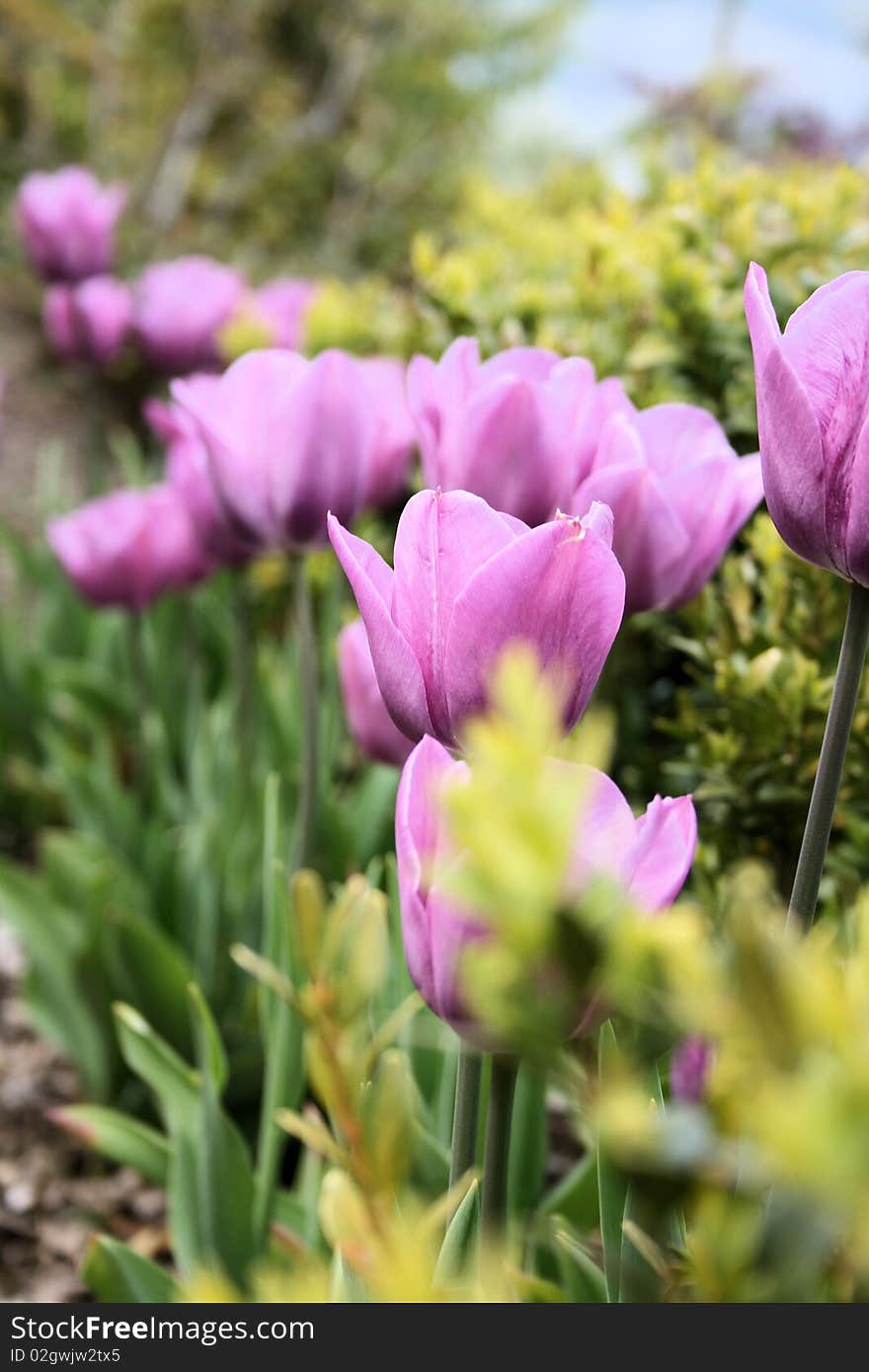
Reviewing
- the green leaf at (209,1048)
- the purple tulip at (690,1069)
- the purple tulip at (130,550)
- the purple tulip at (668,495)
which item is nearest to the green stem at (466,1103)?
the purple tulip at (690,1069)

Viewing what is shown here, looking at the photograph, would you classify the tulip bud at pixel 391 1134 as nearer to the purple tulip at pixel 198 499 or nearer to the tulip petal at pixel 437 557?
the tulip petal at pixel 437 557

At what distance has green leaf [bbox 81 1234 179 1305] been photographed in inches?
46.7

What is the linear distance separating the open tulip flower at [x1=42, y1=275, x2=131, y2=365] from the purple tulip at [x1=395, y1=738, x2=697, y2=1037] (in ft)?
8.17

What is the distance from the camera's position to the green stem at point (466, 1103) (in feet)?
2.16

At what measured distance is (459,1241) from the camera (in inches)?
27.1

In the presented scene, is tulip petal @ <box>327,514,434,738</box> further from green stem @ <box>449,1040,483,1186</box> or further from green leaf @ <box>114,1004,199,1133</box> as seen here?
green leaf @ <box>114,1004,199,1133</box>

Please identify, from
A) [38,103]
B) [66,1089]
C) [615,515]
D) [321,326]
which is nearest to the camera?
[615,515]

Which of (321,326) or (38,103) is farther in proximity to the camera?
(38,103)

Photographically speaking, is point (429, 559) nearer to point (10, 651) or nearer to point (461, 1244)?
point (461, 1244)

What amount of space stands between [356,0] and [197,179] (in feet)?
6.94

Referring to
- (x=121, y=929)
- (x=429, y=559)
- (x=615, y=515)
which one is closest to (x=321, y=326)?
(x=121, y=929)

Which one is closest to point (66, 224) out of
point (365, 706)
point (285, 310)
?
point (285, 310)

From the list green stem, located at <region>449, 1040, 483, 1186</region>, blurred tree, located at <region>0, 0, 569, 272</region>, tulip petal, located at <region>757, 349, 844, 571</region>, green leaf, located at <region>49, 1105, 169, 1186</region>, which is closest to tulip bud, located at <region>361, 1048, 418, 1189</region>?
green stem, located at <region>449, 1040, 483, 1186</region>

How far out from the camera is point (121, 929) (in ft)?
5.41
